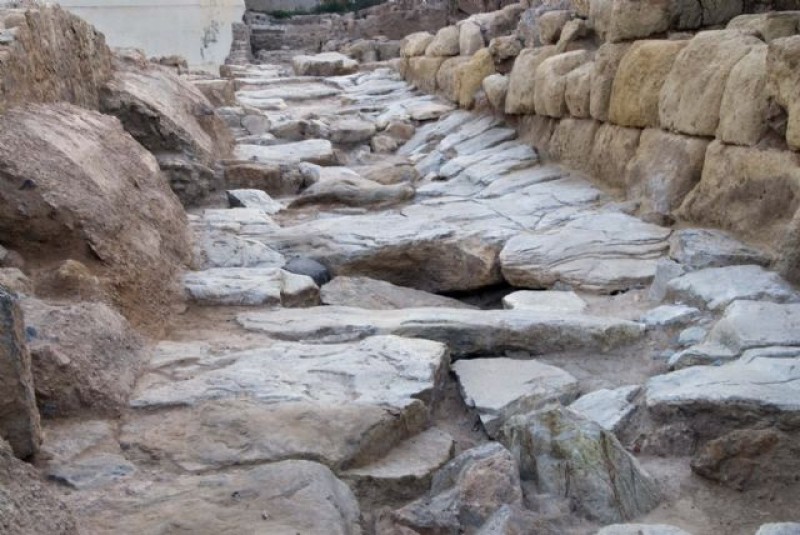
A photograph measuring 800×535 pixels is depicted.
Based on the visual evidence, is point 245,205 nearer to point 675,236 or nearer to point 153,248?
point 153,248

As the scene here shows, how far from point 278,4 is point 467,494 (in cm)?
2218

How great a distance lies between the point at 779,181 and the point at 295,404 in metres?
2.29

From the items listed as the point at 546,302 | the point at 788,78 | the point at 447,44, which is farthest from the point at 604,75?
the point at 447,44

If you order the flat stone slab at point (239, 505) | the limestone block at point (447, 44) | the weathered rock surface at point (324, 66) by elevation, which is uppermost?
the limestone block at point (447, 44)

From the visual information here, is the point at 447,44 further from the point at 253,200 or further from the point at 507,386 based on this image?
the point at 507,386

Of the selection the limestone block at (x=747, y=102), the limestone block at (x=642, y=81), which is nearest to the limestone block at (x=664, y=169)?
the limestone block at (x=642, y=81)

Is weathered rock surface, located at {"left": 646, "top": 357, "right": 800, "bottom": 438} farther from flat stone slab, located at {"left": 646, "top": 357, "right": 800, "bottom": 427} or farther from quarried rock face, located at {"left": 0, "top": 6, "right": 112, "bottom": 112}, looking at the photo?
quarried rock face, located at {"left": 0, "top": 6, "right": 112, "bottom": 112}

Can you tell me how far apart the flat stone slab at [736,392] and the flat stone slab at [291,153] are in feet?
15.4

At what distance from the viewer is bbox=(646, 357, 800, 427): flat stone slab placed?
8.34 feet

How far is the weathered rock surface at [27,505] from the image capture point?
168 centimetres

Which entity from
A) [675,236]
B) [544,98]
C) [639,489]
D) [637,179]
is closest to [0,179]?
[639,489]

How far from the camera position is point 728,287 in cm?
353

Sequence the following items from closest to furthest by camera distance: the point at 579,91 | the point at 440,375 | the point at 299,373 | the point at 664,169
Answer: the point at 299,373 → the point at 440,375 → the point at 664,169 → the point at 579,91

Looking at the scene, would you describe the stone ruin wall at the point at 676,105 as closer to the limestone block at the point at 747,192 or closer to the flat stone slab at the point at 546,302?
the limestone block at the point at 747,192
